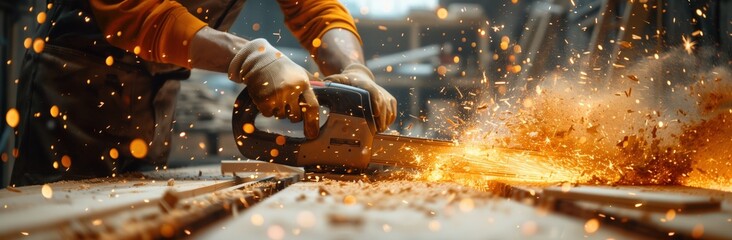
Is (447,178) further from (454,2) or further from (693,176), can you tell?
(454,2)

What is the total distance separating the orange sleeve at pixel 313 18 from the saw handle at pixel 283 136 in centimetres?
74

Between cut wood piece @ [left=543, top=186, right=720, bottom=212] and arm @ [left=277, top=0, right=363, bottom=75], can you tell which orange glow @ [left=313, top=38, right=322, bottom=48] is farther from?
cut wood piece @ [left=543, top=186, right=720, bottom=212]

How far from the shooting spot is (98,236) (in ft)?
2.23

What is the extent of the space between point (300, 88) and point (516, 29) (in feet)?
13.7

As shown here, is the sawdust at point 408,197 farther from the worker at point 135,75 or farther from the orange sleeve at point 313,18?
the orange sleeve at point 313,18

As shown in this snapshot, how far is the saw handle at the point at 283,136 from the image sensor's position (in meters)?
1.89

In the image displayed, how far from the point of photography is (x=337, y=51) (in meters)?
2.52

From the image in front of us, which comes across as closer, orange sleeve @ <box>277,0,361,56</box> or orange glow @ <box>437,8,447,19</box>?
orange sleeve @ <box>277,0,361,56</box>

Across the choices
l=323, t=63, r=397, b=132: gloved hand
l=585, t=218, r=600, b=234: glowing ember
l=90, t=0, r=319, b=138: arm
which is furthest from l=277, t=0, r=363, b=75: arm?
l=585, t=218, r=600, b=234: glowing ember

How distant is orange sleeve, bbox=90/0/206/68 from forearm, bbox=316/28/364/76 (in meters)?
0.78

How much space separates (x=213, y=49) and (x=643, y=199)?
1365 millimetres

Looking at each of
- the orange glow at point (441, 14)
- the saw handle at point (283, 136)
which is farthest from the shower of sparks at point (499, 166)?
the orange glow at point (441, 14)

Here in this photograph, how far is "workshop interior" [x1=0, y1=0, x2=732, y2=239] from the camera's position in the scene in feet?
2.67

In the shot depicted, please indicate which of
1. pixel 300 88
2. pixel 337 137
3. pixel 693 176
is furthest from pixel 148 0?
pixel 693 176
